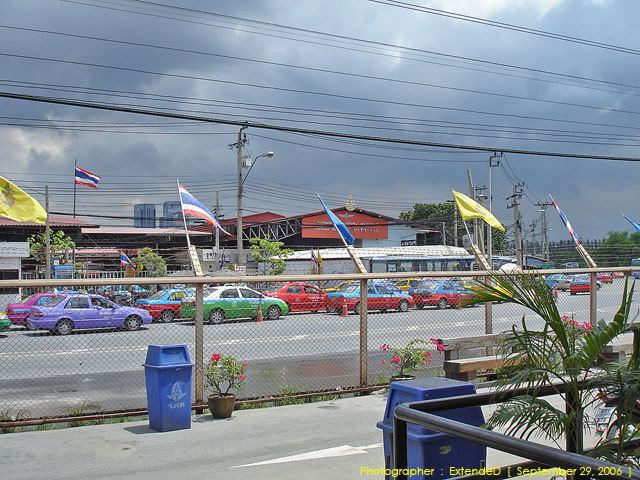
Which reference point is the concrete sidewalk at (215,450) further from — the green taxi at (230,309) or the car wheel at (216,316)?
the car wheel at (216,316)

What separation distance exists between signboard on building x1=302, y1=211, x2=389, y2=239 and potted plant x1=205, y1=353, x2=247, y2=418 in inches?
2324

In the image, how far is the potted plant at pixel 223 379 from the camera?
9.36m

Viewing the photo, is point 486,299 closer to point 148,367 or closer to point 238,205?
point 148,367

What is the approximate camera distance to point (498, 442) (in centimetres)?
253

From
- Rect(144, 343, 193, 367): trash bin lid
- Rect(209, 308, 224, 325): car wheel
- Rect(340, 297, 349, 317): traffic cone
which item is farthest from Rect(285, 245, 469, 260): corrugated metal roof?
Rect(144, 343, 193, 367): trash bin lid

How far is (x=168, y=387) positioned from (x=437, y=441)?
5.04 metres

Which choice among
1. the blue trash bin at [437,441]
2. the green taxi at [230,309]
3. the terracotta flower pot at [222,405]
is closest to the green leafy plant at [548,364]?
the blue trash bin at [437,441]

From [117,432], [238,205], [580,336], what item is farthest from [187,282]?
[238,205]

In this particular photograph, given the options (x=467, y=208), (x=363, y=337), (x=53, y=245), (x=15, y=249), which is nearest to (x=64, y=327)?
(x=363, y=337)

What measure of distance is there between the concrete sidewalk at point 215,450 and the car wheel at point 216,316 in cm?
200

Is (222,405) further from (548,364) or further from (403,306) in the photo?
(548,364)

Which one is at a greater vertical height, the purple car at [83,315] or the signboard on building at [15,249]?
the signboard on building at [15,249]

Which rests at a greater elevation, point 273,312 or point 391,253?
point 391,253

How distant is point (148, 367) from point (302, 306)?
13.1 ft
